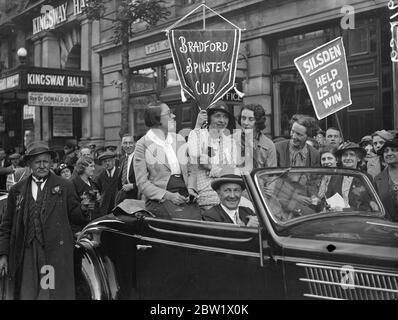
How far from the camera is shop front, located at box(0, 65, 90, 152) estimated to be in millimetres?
11109

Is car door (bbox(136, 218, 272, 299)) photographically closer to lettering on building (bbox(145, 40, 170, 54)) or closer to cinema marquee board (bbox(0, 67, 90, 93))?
lettering on building (bbox(145, 40, 170, 54))

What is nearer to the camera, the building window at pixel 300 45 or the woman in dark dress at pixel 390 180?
the woman in dark dress at pixel 390 180

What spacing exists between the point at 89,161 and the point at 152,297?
2.96 m

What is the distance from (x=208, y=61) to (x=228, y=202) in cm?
189

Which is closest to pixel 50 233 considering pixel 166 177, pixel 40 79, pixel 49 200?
pixel 49 200

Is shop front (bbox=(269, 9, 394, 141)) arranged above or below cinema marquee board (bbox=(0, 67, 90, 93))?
below

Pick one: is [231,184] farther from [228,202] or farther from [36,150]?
[36,150]

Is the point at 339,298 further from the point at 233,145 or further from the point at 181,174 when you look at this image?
the point at 181,174

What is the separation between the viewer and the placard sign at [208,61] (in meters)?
4.92

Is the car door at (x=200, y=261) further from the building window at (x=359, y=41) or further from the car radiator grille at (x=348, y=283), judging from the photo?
the building window at (x=359, y=41)

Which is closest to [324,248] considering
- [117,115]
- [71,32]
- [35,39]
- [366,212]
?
[366,212]

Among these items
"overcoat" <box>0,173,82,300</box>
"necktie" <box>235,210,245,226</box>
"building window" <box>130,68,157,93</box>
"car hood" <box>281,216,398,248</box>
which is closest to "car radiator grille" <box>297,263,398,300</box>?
"car hood" <box>281,216,398,248</box>

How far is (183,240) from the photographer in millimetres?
3484

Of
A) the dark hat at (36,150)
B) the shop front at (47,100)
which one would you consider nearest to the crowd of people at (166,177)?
the dark hat at (36,150)
